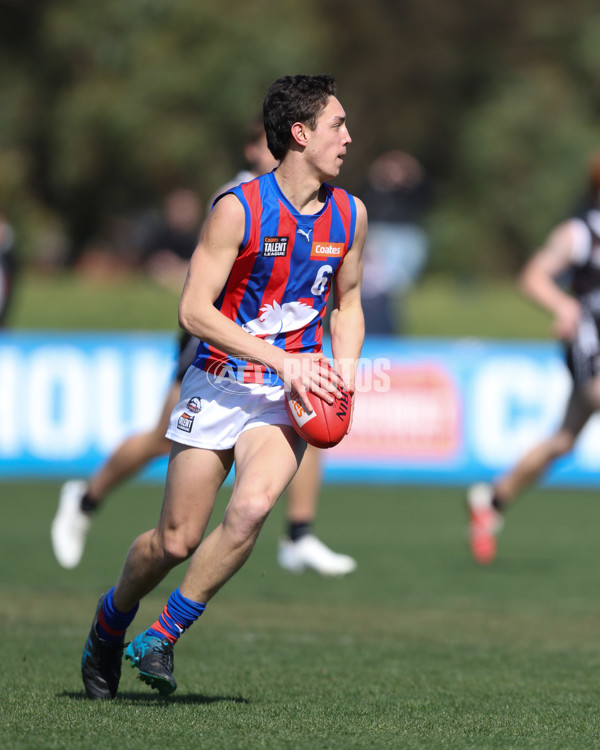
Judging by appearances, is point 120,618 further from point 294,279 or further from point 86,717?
point 294,279

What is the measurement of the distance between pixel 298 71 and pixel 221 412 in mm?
24702

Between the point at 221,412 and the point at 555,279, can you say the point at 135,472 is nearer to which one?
the point at 555,279

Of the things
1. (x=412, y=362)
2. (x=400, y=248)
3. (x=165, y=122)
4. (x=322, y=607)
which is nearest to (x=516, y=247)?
(x=165, y=122)

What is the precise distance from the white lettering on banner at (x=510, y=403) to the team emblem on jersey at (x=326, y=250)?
9127 mm

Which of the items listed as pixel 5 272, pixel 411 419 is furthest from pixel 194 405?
pixel 5 272


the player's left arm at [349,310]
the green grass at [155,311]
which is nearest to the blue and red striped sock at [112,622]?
the player's left arm at [349,310]

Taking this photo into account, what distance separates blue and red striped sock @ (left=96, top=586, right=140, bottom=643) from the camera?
5059 mm

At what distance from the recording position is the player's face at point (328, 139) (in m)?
4.91

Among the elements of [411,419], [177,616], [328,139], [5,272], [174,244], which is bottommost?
[411,419]

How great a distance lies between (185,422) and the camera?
4918 millimetres

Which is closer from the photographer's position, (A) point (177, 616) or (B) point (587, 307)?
(A) point (177, 616)

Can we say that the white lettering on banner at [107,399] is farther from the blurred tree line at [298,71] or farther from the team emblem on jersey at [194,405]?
the blurred tree line at [298,71]

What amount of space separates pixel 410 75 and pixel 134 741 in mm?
35813

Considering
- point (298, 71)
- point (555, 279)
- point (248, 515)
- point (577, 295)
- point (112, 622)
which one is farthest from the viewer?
point (298, 71)
